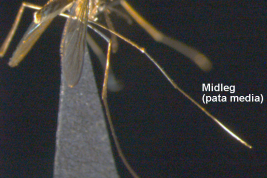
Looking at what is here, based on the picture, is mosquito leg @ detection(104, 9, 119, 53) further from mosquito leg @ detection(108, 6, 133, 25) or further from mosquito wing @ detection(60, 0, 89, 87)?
mosquito wing @ detection(60, 0, 89, 87)

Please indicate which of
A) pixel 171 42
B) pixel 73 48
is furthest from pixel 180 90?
pixel 73 48

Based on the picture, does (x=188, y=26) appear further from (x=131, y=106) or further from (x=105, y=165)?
(x=105, y=165)

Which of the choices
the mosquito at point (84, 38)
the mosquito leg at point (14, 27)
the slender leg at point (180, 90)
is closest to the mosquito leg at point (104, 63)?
the mosquito at point (84, 38)

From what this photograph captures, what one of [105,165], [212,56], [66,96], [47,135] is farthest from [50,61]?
[212,56]

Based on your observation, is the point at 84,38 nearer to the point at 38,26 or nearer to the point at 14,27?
the point at 38,26

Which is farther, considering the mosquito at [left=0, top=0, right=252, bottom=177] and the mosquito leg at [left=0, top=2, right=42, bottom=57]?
the mosquito leg at [left=0, top=2, right=42, bottom=57]

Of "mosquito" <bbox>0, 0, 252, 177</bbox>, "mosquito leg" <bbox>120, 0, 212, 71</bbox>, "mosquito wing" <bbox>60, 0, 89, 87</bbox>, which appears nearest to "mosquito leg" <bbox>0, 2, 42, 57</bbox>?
"mosquito" <bbox>0, 0, 252, 177</bbox>

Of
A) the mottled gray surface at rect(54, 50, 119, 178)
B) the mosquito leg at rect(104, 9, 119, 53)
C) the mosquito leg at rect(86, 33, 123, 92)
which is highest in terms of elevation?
the mosquito leg at rect(104, 9, 119, 53)
